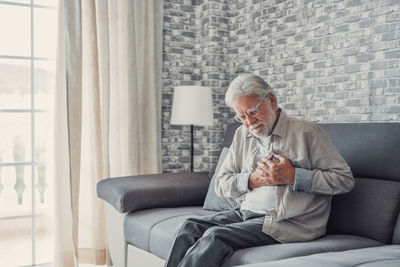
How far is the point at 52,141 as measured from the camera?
407 cm

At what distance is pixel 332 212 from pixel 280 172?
0.48 metres

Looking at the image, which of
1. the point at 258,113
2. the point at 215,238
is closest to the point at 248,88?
the point at 258,113

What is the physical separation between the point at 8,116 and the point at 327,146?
257 centimetres

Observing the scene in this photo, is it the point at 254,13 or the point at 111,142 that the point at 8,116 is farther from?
the point at 254,13

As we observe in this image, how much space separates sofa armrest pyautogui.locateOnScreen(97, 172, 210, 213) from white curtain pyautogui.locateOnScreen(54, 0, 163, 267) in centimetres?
50

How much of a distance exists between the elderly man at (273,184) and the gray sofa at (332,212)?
9 cm

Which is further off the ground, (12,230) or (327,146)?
(327,146)

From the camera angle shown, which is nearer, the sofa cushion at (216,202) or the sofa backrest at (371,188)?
the sofa backrest at (371,188)

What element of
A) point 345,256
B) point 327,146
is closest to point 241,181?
point 327,146

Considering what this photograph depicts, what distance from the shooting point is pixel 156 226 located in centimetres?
295

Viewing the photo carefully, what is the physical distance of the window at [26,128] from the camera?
13.0 feet

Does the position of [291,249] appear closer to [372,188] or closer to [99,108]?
[372,188]

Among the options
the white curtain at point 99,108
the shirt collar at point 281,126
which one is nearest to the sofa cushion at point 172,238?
the shirt collar at point 281,126

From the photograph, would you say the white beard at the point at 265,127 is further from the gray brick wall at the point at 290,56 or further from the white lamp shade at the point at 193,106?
the white lamp shade at the point at 193,106
